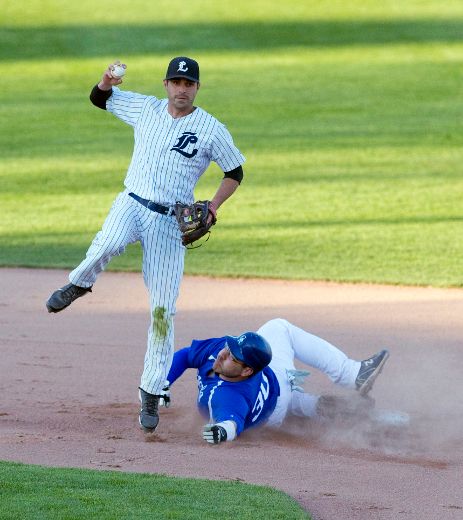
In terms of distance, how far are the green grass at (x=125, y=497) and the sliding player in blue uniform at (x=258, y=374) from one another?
2.70 feet

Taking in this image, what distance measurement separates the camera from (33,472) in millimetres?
5773

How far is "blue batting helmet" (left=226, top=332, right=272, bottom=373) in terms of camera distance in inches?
265

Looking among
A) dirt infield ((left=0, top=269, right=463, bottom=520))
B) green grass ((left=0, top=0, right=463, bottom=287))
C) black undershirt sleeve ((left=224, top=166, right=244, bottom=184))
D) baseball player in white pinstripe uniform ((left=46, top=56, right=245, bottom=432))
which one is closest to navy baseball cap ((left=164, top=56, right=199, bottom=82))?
baseball player in white pinstripe uniform ((left=46, top=56, right=245, bottom=432))

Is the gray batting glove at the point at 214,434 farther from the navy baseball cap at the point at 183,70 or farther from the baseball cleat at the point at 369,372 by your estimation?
the navy baseball cap at the point at 183,70

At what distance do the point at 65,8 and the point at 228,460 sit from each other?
25.1 m

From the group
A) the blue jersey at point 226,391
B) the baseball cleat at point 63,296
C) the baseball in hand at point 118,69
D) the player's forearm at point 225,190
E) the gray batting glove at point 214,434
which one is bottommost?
the gray batting glove at point 214,434

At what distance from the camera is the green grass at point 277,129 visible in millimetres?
13336

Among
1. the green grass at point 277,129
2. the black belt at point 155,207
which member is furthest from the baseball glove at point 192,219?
the green grass at point 277,129

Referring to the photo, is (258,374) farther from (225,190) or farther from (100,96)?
(100,96)

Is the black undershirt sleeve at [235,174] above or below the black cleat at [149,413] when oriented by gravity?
above

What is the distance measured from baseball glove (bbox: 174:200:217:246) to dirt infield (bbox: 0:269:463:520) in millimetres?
1215

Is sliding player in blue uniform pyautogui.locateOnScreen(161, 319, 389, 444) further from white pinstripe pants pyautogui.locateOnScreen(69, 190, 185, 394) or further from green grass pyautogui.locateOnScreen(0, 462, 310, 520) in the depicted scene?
green grass pyautogui.locateOnScreen(0, 462, 310, 520)

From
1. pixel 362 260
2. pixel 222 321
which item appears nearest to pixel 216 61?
pixel 362 260

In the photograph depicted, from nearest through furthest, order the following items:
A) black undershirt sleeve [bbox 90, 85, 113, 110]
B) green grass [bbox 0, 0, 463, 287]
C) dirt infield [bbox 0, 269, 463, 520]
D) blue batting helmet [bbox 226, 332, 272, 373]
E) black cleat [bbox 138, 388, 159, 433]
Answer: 1. dirt infield [bbox 0, 269, 463, 520]
2. blue batting helmet [bbox 226, 332, 272, 373]
3. black cleat [bbox 138, 388, 159, 433]
4. black undershirt sleeve [bbox 90, 85, 113, 110]
5. green grass [bbox 0, 0, 463, 287]
